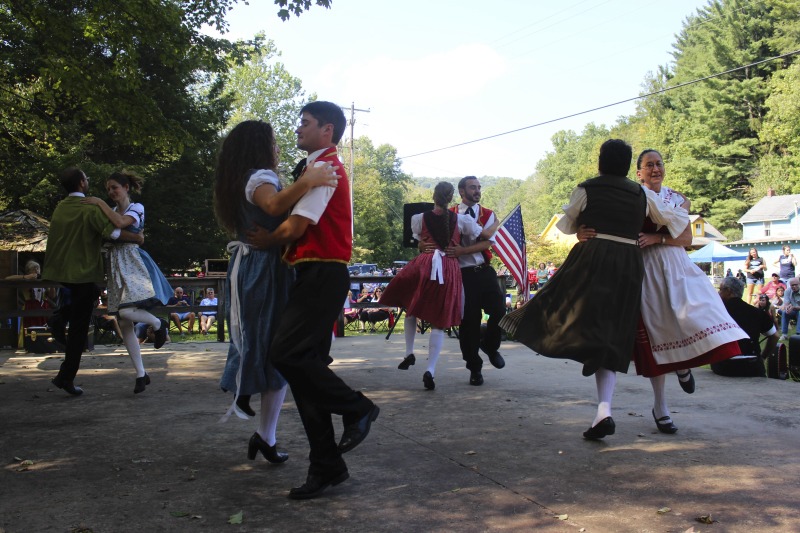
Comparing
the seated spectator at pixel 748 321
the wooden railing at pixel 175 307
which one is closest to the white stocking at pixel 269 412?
the seated spectator at pixel 748 321

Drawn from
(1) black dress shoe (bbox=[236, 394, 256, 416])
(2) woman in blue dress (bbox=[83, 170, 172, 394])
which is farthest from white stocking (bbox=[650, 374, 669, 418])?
(2) woman in blue dress (bbox=[83, 170, 172, 394])

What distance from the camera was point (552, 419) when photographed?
209 inches

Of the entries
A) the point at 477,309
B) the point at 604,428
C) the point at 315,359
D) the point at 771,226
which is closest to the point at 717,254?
the point at 771,226

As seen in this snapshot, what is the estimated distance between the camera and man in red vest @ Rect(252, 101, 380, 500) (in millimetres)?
3506

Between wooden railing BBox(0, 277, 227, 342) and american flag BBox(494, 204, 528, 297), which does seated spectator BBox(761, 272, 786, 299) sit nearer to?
american flag BBox(494, 204, 528, 297)

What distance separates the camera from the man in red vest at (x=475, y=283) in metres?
7.18

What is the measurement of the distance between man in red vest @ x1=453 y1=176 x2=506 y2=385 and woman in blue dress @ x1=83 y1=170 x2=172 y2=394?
2.85m

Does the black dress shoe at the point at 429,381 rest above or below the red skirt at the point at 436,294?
below

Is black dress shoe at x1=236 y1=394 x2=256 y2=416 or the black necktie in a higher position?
the black necktie

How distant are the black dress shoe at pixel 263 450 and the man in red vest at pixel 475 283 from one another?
330cm

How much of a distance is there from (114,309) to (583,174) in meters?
87.7

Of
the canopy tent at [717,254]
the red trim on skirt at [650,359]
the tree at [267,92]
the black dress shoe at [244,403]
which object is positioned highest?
the tree at [267,92]

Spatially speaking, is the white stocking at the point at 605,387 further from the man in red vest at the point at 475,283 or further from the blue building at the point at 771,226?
the blue building at the point at 771,226

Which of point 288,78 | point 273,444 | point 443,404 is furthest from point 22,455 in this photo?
point 288,78
